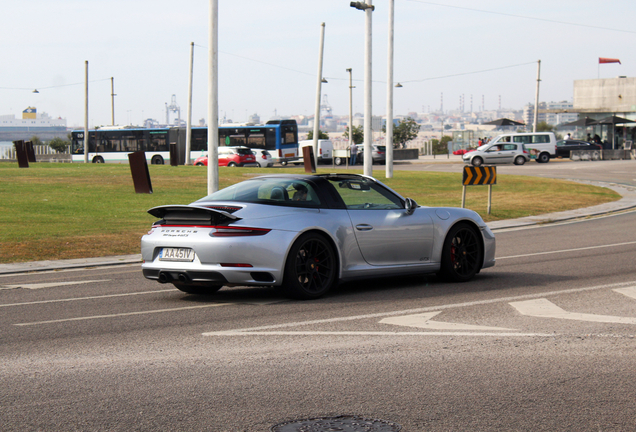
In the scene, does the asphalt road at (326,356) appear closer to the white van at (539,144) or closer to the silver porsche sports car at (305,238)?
the silver porsche sports car at (305,238)

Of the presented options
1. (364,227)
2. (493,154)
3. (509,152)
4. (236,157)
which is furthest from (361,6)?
(509,152)

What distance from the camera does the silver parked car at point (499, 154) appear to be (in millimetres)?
48750

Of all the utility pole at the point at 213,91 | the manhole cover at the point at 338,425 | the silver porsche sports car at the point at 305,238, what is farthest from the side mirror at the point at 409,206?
the utility pole at the point at 213,91

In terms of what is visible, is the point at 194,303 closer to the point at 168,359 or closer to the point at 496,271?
the point at 168,359

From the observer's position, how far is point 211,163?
52.8 feet

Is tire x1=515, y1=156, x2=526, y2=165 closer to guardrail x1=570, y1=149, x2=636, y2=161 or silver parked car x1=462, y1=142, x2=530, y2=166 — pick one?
silver parked car x1=462, y1=142, x2=530, y2=166

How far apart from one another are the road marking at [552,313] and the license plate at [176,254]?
3229mm

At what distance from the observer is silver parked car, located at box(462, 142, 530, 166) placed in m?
48.8

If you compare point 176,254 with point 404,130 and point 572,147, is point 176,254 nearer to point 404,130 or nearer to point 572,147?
point 572,147

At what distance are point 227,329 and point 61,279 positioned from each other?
4.27m

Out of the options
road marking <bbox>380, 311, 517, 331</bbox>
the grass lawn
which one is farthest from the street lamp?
road marking <bbox>380, 311, 517, 331</bbox>

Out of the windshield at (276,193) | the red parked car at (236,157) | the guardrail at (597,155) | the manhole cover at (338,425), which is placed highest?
the guardrail at (597,155)

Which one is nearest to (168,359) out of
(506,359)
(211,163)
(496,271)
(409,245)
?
(506,359)

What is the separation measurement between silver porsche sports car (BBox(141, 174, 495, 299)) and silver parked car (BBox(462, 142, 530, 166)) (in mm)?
40614
